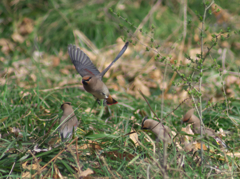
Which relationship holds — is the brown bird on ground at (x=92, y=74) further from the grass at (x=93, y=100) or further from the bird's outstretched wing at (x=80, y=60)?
the grass at (x=93, y=100)

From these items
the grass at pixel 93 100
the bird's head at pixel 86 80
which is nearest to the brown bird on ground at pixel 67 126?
the grass at pixel 93 100

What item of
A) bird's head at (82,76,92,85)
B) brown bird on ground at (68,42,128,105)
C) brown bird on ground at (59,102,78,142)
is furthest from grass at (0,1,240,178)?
bird's head at (82,76,92,85)

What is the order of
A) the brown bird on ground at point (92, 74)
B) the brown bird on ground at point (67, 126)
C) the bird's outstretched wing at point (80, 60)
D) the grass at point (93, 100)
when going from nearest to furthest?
the grass at point (93, 100), the brown bird on ground at point (67, 126), the brown bird on ground at point (92, 74), the bird's outstretched wing at point (80, 60)

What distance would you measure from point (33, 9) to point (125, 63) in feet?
11.3

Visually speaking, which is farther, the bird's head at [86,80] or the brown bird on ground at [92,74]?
the brown bird on ground at [92,74]

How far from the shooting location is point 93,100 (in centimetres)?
382

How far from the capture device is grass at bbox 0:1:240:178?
2227 mm

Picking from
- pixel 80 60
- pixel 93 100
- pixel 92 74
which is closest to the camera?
pixel 92 74

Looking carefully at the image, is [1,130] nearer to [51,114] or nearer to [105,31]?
[51,114]

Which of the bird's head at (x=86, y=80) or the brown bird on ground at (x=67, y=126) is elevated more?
the bird's head at (x=86, y=80)

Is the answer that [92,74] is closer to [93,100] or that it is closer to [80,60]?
[80,60]

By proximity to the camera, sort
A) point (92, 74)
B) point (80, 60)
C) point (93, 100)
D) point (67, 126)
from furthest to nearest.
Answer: point (93, 100), point (80, 60), point (92, 74), point (67, 126)

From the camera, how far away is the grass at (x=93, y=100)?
7.30 feet

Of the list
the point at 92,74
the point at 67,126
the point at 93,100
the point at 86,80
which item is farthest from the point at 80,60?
the point at 93,100
